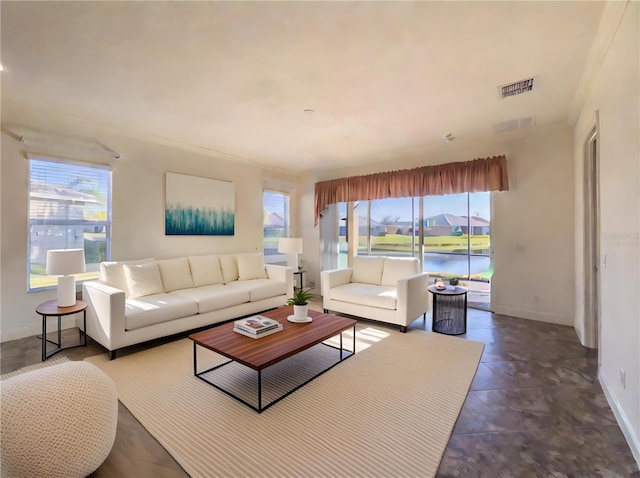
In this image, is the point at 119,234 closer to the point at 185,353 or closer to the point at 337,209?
the point at 185,353

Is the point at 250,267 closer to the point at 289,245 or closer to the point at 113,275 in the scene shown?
the point at 289,245

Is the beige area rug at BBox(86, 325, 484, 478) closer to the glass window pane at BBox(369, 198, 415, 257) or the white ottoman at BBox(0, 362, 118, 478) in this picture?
the white ottoman at BBox(0, 362, 118, 478)

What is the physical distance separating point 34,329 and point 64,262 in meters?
1.12

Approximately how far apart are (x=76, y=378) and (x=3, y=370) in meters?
1.88

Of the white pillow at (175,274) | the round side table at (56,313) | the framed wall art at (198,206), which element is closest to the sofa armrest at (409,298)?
the white pillow at (175,274)

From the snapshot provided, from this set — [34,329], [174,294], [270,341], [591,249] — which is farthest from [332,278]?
[34,329]

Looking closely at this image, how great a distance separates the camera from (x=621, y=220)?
1.86 metres

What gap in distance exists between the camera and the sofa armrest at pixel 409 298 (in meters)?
3.45

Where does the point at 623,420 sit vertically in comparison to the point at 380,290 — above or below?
below

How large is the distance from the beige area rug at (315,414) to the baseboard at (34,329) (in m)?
1.12

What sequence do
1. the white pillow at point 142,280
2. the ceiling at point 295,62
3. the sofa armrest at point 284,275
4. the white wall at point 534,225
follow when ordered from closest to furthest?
1. the ceiling at point 295,62
2. the white pillow at point 142,280
3. the white wall at point 534,225
4. the sofa armrest at point 284,275

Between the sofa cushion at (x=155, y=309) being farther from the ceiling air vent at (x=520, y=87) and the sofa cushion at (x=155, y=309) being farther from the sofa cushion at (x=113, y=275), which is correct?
the ceiling air vent at (x=520, y=87)

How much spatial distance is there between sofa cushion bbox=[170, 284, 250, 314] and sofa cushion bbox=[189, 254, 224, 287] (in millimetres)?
156

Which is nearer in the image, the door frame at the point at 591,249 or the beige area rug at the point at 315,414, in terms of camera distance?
the beige area rug at the point at 315,414
